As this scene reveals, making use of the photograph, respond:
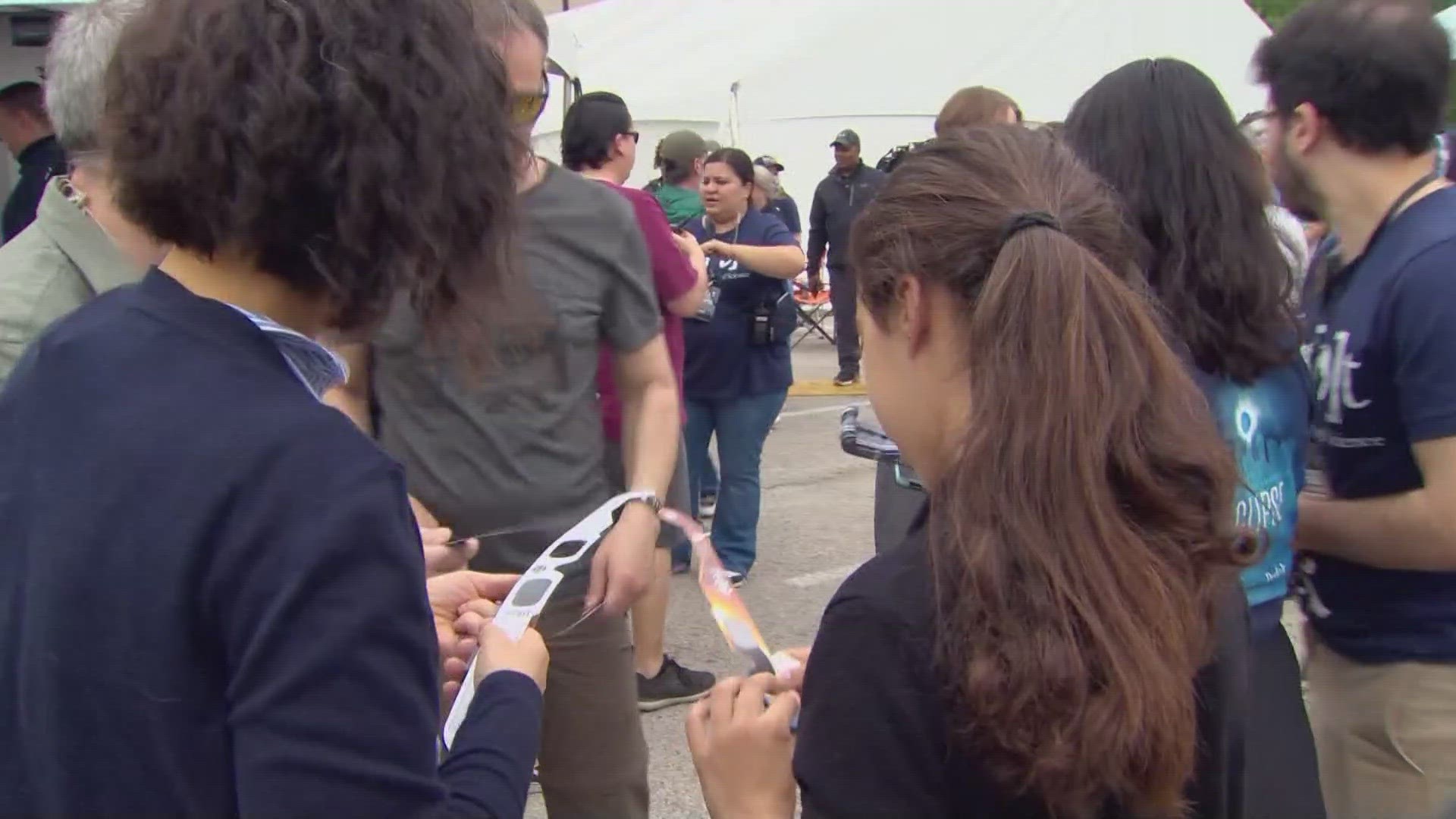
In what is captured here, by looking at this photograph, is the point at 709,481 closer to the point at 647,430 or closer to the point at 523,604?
the point at 647,430

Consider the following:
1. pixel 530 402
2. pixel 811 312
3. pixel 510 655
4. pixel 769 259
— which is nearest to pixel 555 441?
pixel 530 402

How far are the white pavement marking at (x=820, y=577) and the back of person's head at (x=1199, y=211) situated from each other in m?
3.92

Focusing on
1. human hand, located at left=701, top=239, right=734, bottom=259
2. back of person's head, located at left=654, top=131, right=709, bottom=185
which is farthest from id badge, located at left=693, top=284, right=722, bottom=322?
back of person's head, located at left=654, top=131, right=709, bottom=185

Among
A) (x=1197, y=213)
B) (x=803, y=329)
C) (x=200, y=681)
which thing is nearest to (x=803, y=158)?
(x=803, y=329)

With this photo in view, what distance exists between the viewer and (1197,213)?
6.67ft

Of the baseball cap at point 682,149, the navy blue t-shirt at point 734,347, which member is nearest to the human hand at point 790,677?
the navy blue t-shirt at point 734,347

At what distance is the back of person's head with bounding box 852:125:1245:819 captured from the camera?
3.80ft

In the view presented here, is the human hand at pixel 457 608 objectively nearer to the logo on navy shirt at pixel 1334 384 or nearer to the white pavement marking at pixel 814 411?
the logo on navy shirt at pixel 1334 384

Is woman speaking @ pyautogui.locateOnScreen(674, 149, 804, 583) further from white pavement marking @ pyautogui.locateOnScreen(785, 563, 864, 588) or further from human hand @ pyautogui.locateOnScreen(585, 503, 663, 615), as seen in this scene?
human hand @ pyautogui.locateOnScreen(585, 503, 663, 615)

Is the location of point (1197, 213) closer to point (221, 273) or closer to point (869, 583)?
point (869, 583)

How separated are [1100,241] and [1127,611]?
0.37 metres

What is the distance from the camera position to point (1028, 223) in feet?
4.16

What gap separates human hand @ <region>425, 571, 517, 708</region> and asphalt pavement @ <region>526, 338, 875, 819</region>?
2.14 metres

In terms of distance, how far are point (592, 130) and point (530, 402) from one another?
2060 millimetres
